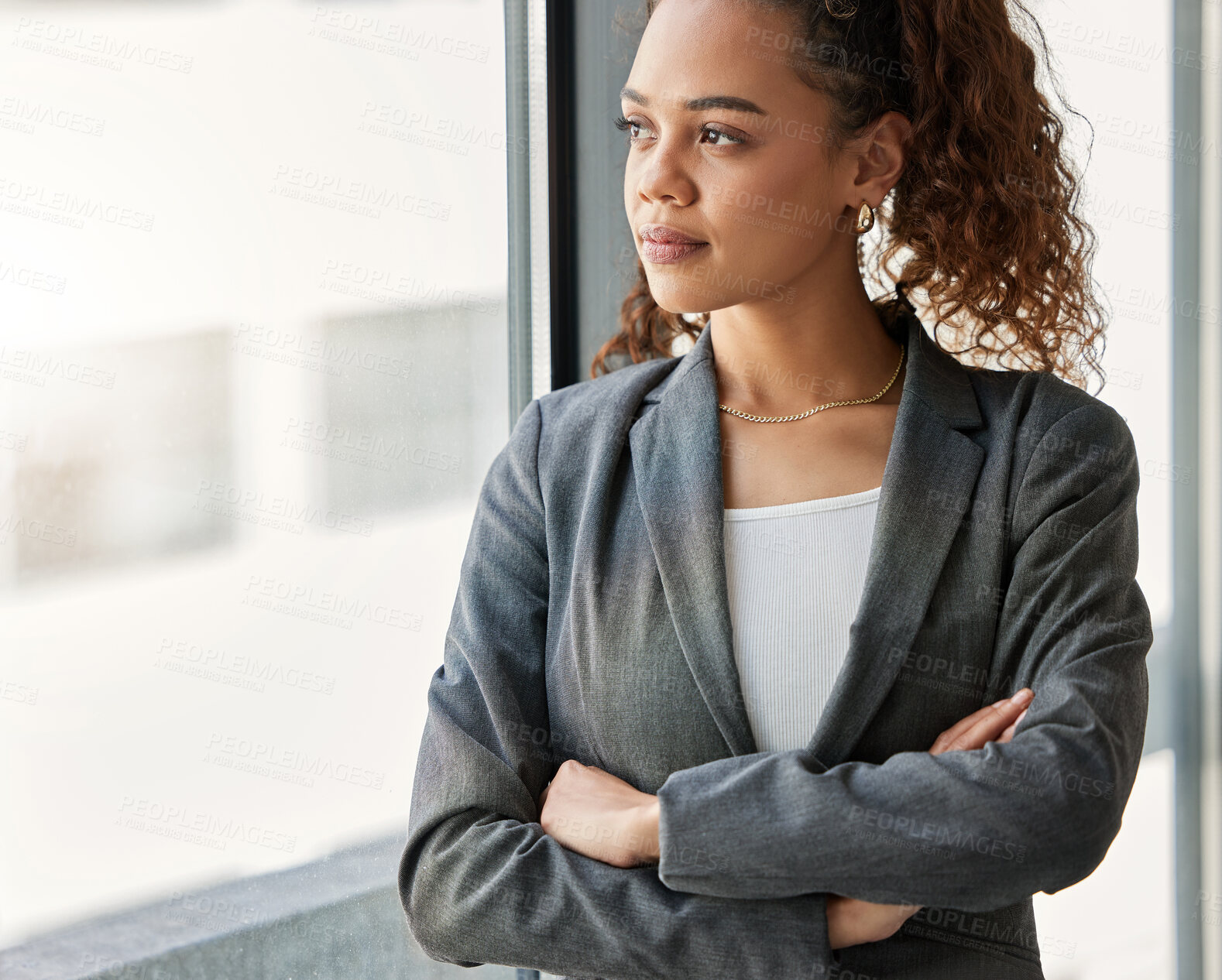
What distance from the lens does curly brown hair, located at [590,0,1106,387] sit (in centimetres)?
153

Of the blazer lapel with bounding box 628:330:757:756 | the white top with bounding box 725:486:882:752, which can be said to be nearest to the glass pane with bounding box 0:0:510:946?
the blazer lapel with bounding box 628:330:757:756

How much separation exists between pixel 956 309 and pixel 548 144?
2.45 feet

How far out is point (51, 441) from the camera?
142cm

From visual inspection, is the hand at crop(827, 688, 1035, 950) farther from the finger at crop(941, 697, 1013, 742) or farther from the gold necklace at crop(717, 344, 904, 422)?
the gold necklace at crop(717, 344, 904, 422)

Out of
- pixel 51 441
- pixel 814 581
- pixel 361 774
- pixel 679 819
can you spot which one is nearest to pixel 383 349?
pixel 51 441

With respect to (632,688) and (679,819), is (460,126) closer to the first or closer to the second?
(632,688)

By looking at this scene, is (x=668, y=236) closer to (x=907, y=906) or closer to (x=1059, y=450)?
(x=1059, y=450)

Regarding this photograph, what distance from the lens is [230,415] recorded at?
162 centimetres

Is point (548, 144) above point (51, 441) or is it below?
above

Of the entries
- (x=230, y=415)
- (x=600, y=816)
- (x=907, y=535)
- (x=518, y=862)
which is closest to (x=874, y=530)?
(x=907, y=535)

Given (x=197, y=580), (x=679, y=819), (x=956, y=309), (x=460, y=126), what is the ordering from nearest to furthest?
(x=679, y=819) → (x=197, y=580) → (x=956, y=309) → (x=460, y=126)

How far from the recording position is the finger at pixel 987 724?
1.35 m

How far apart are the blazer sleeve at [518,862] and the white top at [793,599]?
23 cm

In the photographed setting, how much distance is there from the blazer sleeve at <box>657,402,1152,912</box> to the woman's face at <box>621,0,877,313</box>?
51cm
